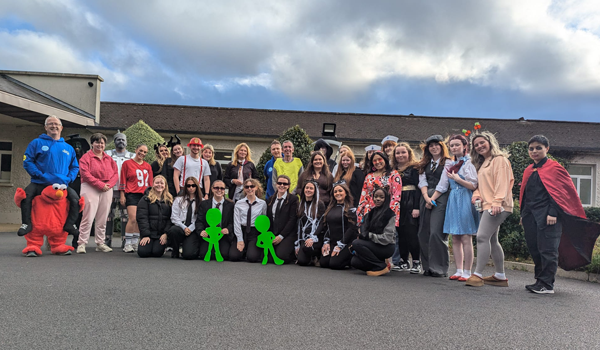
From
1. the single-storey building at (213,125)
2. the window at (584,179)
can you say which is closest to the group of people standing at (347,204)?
the single-storey building at (213,125)

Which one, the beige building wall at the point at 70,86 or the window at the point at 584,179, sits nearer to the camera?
the beige building wall at the point at 70,86

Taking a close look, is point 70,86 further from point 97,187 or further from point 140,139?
point 97,187

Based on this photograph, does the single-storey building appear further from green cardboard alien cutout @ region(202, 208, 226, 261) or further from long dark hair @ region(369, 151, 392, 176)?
long dark hair @ region(369, 151, 392, 176)

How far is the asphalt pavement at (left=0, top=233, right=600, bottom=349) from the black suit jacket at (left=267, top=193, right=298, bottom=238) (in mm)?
1259

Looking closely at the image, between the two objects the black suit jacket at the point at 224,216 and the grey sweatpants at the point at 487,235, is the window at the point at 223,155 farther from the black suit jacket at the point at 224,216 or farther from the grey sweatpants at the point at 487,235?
the grey sweatpants at the point at 487,235

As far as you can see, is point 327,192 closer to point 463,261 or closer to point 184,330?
point 463,261

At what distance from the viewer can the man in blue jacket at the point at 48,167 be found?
7734 millimetres

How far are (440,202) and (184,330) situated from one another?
457cm

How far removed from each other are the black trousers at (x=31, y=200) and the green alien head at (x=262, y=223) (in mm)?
3148

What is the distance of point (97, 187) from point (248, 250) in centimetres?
306

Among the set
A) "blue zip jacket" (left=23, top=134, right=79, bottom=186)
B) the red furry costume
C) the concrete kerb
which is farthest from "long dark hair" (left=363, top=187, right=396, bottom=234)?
"blue zip jacket" (left=23, top=134, right=79, bottom=186)

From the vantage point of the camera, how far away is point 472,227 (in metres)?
6.59

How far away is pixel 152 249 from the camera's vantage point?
7961 mm

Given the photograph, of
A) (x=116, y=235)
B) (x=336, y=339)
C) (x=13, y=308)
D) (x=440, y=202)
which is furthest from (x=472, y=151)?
(x=116, y=235)
